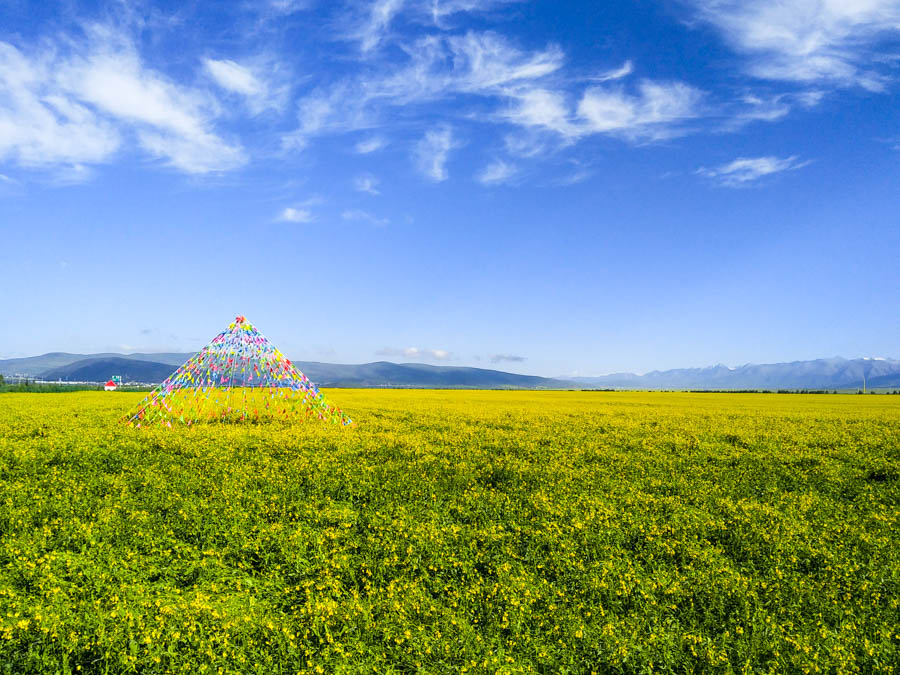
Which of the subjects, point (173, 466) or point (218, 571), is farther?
point (173, 466)

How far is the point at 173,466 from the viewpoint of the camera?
13555 mm

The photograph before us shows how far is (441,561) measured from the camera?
8328mm

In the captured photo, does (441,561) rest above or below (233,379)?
below

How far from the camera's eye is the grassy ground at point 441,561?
6.11 metres

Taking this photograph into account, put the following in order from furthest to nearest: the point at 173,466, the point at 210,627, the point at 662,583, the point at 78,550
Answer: the point at 173,466 < the point at 78,550 < the point at 662,583 < the point at 210,627

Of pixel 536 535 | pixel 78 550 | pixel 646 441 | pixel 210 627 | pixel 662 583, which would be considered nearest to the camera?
pixel 210 627

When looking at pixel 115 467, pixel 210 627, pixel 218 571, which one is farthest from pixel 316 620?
pixel 115 467

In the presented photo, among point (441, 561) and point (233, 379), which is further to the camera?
point (233, 379)

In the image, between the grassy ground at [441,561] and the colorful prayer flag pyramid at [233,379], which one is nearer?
the grassy ground at [441,561]

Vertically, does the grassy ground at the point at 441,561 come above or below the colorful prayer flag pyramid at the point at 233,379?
below

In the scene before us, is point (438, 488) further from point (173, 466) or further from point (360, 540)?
point (173, 466)

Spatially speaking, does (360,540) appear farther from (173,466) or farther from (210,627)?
(173,466)

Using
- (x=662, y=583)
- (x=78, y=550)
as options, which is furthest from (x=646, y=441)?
(x=78, y=550)

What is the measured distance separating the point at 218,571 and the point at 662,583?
726 cm
